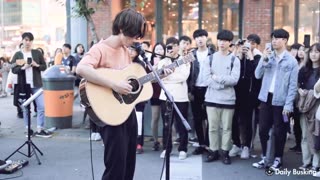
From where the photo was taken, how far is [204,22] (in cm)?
1432

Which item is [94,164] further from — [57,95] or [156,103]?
[57,95]

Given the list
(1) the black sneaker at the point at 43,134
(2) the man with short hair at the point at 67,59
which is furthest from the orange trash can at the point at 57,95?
(2) the man with short hair at the point at 67,59

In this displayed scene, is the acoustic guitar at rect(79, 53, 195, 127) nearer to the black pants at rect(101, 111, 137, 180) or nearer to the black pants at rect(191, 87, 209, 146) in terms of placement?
the black pants at rect(101, 111, 137, 180)

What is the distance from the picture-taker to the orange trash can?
863cm

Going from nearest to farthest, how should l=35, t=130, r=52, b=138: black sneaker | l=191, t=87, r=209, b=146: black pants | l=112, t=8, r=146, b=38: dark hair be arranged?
1. l=112, t=8, r=146, b=38: dark hair
2. l=191, t=87, r=209, b=146: black pants
3. l=35, t=130, r=52, b=138: black sneaker

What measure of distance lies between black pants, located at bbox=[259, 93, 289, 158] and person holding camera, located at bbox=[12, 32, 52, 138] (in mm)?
4133

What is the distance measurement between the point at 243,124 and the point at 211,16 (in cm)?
825

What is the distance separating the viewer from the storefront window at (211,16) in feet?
46.6

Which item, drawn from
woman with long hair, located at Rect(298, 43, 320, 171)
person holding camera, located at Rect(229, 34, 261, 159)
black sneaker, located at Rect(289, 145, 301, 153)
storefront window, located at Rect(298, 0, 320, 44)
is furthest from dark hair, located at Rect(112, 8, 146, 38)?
storefront window, located at Rect(298, 0, 320, 44)

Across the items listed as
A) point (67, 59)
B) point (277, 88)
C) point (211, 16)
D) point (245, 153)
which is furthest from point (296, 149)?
point (211, 16)

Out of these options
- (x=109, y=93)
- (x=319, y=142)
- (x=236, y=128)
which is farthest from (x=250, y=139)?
(x=109, y=93)

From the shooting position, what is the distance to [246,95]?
6426mm

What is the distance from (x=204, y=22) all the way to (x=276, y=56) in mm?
8800

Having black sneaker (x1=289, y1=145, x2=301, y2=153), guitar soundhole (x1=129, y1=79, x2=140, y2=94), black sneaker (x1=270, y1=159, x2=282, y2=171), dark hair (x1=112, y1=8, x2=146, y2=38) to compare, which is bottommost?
black sneaker (x1=289, y1=145, x2=301, y2=153)
